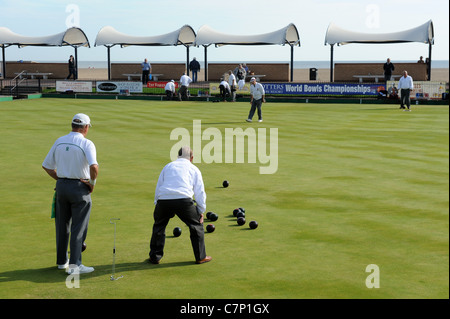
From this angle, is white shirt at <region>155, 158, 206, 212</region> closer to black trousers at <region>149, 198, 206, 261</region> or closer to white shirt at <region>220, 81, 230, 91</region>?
black trousers at <region>149, 198, 206, 261</region>

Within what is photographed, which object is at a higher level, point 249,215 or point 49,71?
point 49,71

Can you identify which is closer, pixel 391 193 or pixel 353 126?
pixel 391 193

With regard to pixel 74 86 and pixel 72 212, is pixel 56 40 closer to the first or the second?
pixel 74 86

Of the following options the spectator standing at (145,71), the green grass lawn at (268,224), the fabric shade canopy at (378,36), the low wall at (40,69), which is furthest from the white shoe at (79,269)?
the low wall at (40,69)

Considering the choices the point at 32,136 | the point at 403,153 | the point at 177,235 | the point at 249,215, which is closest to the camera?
the point at 177,235

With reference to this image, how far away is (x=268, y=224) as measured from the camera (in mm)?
10219

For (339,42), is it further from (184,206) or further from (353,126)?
(184,206)

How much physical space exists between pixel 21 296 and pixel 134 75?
5116 cm

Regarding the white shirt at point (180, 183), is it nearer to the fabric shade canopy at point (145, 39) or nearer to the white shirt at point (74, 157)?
the white shirt at point (74, 157)

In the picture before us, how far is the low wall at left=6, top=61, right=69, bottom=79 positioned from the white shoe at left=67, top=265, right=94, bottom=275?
178ft

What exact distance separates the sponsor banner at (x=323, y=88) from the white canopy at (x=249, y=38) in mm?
10523

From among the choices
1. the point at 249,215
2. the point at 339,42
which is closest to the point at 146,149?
the point at 249,215

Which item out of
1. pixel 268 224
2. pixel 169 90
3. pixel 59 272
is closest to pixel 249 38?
pixel 169 90

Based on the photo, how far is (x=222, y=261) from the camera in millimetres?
8273
